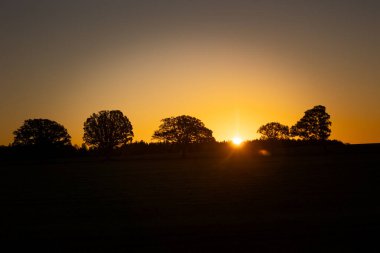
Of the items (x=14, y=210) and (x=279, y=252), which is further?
(x=14, y=210)

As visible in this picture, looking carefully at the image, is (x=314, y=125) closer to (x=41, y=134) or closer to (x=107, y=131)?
(x=107, y=131)

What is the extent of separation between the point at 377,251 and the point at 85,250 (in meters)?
7.38

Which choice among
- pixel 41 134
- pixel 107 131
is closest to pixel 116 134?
pixel 107 131

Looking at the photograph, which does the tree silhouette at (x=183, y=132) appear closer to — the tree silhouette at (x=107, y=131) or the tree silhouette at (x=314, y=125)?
the tree silhouette at (x=107, y=131)

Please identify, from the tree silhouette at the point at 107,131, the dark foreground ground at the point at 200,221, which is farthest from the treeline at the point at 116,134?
the dark foreground ground at the point at 200,221

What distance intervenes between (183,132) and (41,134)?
38.2 meters

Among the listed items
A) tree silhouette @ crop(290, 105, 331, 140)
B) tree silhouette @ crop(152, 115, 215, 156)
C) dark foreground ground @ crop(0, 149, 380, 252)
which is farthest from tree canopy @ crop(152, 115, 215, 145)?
dark foreground ground @ crop(0, 149, 380, 252)

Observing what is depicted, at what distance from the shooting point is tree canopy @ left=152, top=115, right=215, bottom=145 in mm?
103750

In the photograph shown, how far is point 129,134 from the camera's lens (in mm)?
107562

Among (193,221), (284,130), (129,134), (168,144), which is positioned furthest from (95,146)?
(193,221)

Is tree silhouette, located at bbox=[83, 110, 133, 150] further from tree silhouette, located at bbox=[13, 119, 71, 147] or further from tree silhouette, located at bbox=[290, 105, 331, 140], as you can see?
tree silhouette, located at bbox=[290, 105, 331, 140]

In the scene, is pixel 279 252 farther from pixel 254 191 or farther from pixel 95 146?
pixel 95 146

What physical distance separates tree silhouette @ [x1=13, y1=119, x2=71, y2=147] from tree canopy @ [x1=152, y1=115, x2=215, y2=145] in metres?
26.5

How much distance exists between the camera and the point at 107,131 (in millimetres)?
106812
